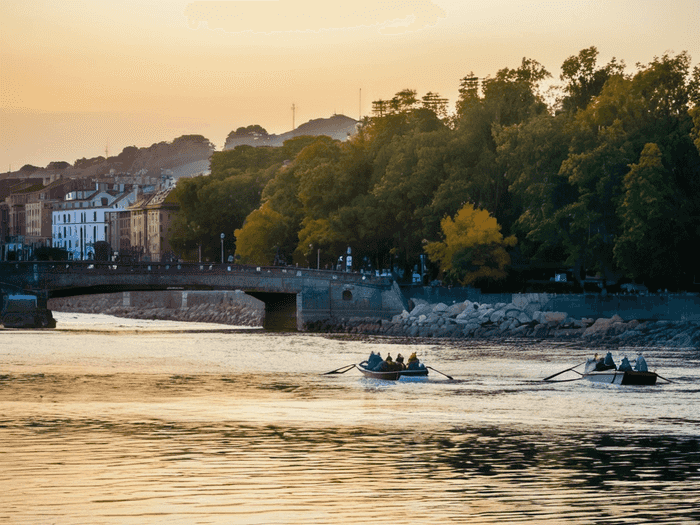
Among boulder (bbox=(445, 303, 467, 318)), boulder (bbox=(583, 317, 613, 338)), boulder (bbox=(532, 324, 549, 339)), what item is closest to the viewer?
boulder (bbox=(583, 317, 613, 338))

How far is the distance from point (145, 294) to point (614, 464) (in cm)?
14253

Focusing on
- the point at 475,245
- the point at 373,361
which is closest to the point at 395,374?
the point at 373,361

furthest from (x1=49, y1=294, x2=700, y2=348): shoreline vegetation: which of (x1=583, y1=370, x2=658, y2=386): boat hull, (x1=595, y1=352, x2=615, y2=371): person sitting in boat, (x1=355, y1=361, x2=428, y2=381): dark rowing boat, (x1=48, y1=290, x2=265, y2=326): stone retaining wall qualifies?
(x1=48, y1=290, x2=265, y2=326): stone retaining wall

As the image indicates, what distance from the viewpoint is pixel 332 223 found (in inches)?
4769

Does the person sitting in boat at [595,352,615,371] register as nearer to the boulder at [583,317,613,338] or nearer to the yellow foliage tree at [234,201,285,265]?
the boulder at [583,317,613,338]

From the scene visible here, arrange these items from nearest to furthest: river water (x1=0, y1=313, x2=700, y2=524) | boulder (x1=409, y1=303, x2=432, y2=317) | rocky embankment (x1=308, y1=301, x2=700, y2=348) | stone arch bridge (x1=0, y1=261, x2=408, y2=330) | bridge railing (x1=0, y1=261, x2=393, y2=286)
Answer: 1. river water (x1=0, y1=313, x2=700, y2=524)
2. rocky embankment (x1=308, y1=301, x2=700, y2=348)
3. boulder (x1=409, y1=303, x2=432, y2=317)
4. bridge railing (x1=0, y1=261, x2=393, y2=286)
5. stone arch bridge (x1=0, y1=261, x2=408, y2=330)

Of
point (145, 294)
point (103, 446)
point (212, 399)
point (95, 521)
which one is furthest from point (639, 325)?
point (145, 294)

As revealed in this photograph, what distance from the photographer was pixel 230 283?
368ft

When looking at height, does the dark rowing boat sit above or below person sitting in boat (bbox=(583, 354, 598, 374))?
below

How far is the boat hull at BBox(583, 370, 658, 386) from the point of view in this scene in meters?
57.3

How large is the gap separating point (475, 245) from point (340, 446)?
Answer: 6915 cm

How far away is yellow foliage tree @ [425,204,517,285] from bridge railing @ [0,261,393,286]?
649 centimetres

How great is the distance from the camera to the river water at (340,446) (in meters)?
28.9

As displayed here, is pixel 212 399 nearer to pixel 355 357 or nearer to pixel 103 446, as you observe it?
pixel 103 446
